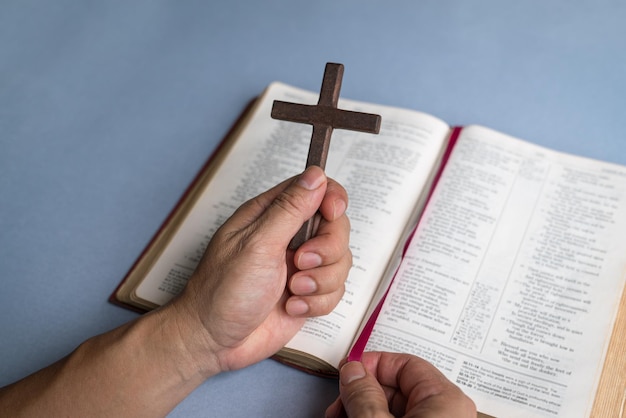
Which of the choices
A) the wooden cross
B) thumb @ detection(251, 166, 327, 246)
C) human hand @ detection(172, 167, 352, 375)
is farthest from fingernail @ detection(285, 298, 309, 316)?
the wooden cross

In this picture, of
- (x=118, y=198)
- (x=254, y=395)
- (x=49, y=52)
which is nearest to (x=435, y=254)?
(x=254, y=395)

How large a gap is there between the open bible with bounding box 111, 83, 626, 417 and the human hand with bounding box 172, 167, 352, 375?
6cm

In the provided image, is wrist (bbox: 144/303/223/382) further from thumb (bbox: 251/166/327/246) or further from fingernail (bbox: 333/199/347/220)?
fingernail (bbox: 333/199/347/220)

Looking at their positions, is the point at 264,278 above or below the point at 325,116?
A: below

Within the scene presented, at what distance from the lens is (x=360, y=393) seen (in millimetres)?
897

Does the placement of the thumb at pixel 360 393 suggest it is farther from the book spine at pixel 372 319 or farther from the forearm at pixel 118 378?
the forearm at pixel 118 378

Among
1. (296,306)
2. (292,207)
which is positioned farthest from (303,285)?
(292,207)

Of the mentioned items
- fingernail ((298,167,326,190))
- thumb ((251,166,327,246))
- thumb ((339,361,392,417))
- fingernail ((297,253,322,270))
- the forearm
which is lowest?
the forearm

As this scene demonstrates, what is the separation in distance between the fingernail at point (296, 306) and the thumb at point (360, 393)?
131 mm

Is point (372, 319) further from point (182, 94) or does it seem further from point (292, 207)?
point (182, 94)

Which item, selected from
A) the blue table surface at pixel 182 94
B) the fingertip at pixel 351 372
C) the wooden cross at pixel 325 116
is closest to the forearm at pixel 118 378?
the blue table surface at pixel 182 94

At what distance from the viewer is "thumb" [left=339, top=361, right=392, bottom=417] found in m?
0.85

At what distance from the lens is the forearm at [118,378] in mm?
947

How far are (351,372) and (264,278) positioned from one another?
186 mm
